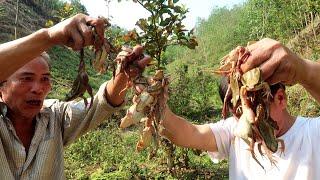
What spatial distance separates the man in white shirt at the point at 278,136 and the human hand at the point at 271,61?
1.57ft

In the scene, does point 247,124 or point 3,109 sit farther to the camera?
point 3,109

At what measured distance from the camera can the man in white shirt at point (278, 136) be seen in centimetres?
181

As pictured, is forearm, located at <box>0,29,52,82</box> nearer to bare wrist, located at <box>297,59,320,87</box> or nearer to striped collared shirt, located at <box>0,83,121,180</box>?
striped collared shirt, located at <box>0,83,121,180</box>

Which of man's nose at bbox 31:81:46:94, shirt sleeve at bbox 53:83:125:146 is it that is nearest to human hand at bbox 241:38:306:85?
shirt sleeve at bbox 53:83:125:146

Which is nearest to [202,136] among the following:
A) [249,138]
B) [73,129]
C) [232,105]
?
[73,129]

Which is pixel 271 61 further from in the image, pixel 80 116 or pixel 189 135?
pixel 80 116

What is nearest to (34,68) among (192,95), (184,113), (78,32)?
(78,32)

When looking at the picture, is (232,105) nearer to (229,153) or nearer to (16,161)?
(229,153)

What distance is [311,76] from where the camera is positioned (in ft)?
4.56

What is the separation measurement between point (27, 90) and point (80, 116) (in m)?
0.26

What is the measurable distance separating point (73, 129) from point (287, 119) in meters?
0.95

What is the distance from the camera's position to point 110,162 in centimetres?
585

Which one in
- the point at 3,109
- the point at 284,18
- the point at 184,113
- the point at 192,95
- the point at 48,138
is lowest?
the point at 184,113

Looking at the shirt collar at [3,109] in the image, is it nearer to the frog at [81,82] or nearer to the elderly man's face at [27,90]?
the elderly man's face at [27,90]
